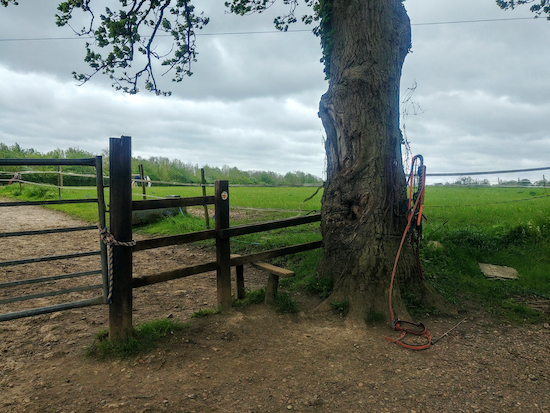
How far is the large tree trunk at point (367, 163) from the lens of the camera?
15.5ft

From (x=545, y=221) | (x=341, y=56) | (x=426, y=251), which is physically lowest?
(x=426, y=251)

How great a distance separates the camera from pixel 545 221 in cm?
743

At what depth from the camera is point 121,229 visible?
364 cm

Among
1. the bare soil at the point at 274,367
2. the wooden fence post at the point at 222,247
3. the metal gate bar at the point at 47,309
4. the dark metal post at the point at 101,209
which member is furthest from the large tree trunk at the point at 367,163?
the metal gate bar at the point at 47,309

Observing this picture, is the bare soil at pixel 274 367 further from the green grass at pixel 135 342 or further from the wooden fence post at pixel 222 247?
the wooden fence post at pixel 222 247

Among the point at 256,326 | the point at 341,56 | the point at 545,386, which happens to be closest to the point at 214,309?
the point at 256,326

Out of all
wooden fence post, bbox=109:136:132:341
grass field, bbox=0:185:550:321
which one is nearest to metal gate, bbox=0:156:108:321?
wooden fence post, bbox=109:136:132:341

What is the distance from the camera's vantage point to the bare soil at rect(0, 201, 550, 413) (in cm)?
288

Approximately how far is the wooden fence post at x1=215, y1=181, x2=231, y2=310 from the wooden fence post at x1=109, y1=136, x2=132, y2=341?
112cm

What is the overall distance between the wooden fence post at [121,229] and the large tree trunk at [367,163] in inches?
98.2

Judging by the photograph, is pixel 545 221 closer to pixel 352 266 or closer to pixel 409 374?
pixel 352 266

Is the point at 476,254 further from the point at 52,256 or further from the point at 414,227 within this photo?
the point at 52,256

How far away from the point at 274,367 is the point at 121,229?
1.97 meters

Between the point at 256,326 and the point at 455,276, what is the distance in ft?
11.6
